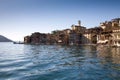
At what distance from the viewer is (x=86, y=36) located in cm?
11162

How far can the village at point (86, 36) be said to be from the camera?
88500 millimetres

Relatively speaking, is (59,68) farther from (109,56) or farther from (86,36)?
(86,36)

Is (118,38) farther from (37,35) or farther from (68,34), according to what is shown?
(37,35)

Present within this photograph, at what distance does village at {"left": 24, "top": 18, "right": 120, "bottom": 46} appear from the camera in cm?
8850

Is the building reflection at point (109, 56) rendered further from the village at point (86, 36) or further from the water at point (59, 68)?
the village at point (86, 36)

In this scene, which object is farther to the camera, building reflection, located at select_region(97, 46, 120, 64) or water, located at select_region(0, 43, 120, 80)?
building reflection, located at select_region(97, 46, 120, 64)

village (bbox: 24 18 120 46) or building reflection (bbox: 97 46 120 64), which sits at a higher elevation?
village (bbox: 24 18 120 46)

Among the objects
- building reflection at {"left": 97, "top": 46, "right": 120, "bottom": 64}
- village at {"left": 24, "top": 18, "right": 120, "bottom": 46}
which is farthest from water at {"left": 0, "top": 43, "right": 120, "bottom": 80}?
village at {"left": 24, "top": 18, "right": 120, "bottom": 46}

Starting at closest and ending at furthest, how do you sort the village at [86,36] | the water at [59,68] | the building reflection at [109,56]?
the water at [59,68] < the building reflection at [109,56] < the village at [86,36]

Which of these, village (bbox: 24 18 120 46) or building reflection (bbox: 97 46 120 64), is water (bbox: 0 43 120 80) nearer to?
building reflection (bbox: 97 46 120 64)

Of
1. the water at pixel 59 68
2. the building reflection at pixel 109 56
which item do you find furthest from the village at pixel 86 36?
the water at pixel 59 68

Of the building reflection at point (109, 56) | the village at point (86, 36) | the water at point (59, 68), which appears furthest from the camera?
the village at point (86, 36)

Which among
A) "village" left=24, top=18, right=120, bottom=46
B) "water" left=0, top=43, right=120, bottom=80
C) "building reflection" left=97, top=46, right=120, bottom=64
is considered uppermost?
"village" left=24, top=18, right=120, bottom=46

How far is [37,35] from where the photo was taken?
145m
